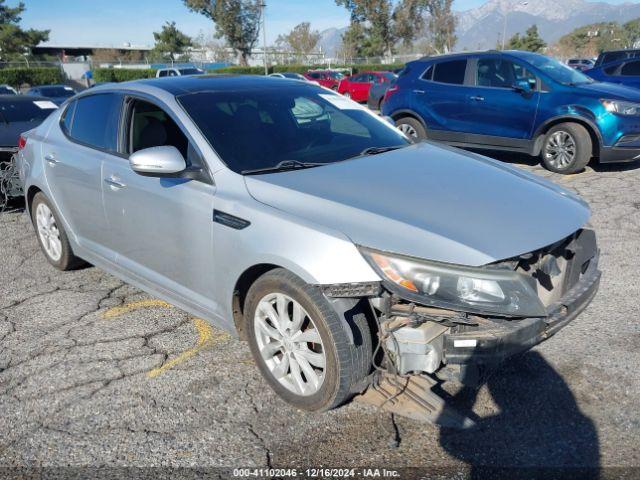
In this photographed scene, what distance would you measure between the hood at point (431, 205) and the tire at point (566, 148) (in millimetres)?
5041

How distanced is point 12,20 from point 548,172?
199 feet

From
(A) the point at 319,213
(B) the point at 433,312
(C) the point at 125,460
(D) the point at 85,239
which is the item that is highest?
(A) the point at 319,213

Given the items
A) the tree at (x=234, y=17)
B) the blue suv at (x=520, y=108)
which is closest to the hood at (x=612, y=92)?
the blue suv at (x=520, y=108)

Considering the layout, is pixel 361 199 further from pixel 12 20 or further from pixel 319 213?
pixel 12 20

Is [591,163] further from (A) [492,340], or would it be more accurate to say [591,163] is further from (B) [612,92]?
(A) [492,340]

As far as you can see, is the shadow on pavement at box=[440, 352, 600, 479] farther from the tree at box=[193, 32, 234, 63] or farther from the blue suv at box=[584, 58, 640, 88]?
the tree at box=[193, 32, 234, 63]

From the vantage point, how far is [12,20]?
182 ft

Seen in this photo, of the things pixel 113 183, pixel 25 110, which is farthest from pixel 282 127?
pixel 25 110

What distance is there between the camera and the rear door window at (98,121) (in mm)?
4027

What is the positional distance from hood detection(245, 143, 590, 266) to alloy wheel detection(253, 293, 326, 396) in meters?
0.49

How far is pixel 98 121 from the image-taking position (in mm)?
4223

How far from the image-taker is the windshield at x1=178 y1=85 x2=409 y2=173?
11.2 feet

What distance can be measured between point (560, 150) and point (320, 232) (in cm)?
666

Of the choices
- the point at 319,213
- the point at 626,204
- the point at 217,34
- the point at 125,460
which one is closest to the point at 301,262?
the point at 319,213
